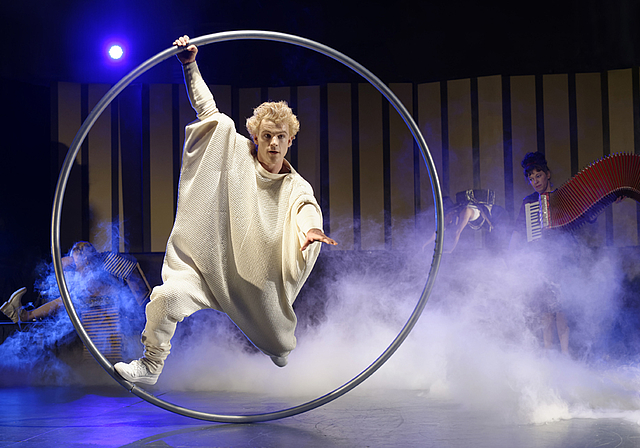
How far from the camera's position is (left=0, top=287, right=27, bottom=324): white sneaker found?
4.45m

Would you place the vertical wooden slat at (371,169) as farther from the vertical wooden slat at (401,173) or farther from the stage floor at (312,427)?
the stage floor at (312,427)

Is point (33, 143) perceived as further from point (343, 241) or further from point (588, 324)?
point (588, 324)

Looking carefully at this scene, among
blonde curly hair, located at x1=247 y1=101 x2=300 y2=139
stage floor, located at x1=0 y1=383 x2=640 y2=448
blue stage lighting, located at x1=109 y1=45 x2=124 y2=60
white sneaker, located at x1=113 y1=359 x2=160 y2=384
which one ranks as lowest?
stage floor, located at x1=0 y1=383 x2=640 y2=448

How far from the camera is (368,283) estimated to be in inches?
187

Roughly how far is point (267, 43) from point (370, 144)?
4.52 ft

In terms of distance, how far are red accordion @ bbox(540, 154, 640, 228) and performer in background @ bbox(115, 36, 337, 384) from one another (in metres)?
2.18

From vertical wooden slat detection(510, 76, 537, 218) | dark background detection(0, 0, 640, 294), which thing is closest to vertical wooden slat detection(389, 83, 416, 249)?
dark background detection(0, 0, 640, 294)

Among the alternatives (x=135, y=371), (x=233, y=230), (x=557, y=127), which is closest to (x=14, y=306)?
(x=135, y=371)

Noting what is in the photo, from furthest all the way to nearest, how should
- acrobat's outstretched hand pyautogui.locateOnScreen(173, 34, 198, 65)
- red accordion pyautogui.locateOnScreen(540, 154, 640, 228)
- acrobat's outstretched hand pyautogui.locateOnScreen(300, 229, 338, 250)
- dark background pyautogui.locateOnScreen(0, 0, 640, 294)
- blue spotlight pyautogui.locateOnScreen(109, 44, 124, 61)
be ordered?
blue spotlight pyautogui.locateOnScreen(109, 44, 124, 61), dark background pyautogui.locateOnScreen(0, 0, 640, 294), red accordion pyautogui.locateOnScreen(540, 154, 640, 228), acrobat's outstretched hand pyautogui.locateOnScreen(173, 34, 198, 65), acrobat's outstretched hand pyautogui.locateOnScreen(300, 229, 338, 250)

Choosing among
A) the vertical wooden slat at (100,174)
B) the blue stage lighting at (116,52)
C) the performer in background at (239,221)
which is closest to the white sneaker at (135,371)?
the performer in background at (239,221)

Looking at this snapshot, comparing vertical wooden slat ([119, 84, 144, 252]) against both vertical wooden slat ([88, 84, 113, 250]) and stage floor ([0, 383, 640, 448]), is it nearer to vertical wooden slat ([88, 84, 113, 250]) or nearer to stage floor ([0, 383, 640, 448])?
vertical wooden slat ([88, 84, 113, 250])

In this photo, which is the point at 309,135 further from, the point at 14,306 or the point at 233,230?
the point at 14,306

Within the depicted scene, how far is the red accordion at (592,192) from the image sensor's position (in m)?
3.62

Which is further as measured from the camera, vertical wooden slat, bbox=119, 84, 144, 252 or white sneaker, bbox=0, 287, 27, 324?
vertical wooden slat, bbox=119, 84, 144, 252
